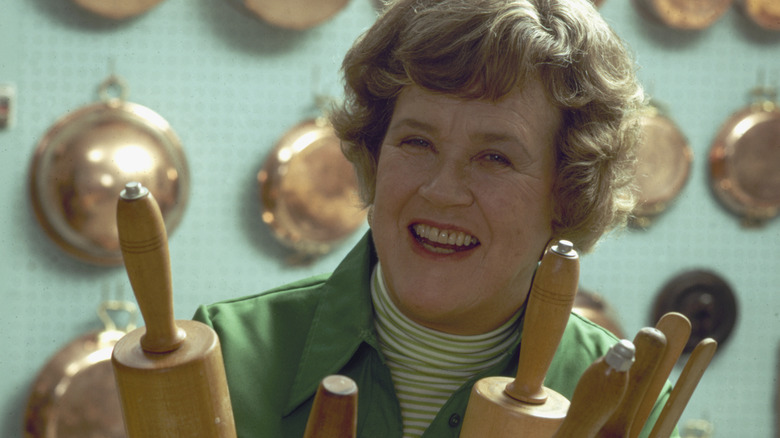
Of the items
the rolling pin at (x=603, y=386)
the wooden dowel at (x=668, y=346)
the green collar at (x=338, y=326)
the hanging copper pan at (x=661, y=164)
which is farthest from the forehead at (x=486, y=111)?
the hanging copper pan at (x=661, y=164)

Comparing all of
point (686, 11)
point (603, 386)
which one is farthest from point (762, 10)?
point (603, 386)

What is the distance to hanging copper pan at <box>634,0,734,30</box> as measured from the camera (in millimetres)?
1830

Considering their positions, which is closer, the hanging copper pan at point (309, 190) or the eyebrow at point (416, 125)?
the eyebrow at point (416, 125)

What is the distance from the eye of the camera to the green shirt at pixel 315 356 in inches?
28.6

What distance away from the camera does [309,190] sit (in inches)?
59.9

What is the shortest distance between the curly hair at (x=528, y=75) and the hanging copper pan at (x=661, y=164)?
0.93 m

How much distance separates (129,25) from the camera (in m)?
1.40

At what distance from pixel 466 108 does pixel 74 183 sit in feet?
2.71

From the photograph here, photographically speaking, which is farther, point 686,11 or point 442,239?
point 686,11

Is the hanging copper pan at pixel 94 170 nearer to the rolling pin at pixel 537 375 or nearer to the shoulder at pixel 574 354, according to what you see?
the shoulder at pixel 574 354

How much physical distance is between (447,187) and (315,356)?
0.20 metres

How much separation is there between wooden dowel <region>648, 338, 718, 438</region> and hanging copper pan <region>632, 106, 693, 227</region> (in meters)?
1.45

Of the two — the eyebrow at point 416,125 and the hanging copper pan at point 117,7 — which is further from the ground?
the hanging copper pan at point 117,7

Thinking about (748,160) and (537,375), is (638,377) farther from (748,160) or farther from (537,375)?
(748,160)
